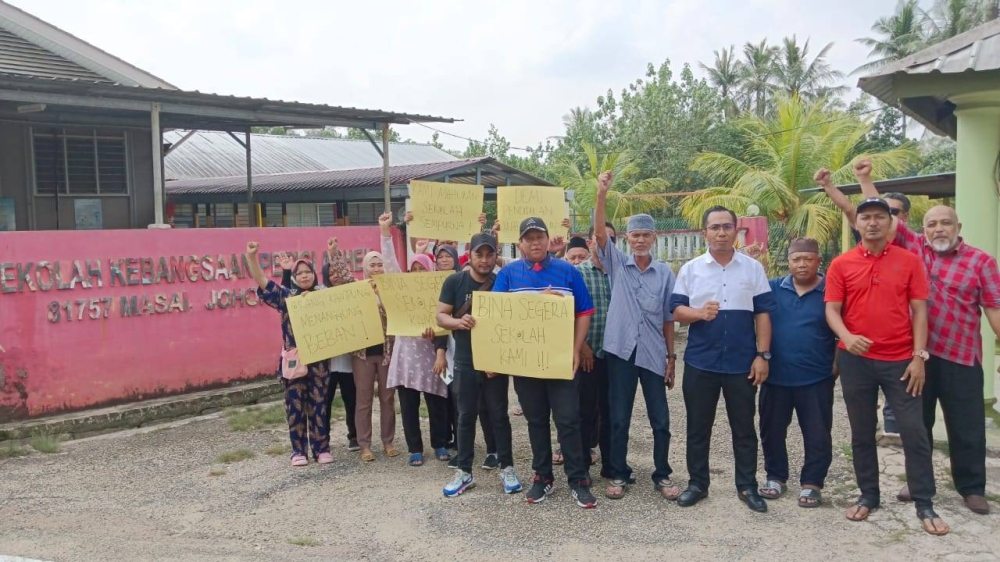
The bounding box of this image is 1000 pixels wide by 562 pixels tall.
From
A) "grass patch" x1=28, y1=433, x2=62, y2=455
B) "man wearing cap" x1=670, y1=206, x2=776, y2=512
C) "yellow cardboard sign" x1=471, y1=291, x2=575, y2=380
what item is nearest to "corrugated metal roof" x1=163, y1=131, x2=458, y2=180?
"grass patch" x1=28, y1=433, x2=62, y2=455

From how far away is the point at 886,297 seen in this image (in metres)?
4.73

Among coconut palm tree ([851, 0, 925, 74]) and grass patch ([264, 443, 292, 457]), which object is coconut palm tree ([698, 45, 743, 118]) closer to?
coconut palm tree ([851, 0, 925, 74])

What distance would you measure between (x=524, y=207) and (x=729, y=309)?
2.97m

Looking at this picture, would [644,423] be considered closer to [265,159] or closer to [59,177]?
[59,177]

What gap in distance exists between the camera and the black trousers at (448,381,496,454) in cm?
599

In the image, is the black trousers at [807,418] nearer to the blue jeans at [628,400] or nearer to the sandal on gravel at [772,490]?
the sandal on gravel at [772,490]

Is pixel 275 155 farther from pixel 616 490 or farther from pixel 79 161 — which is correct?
pixel 616 490

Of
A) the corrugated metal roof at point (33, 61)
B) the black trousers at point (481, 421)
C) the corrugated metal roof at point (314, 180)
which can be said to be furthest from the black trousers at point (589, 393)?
the corrugated metal roof at point (33, 61)

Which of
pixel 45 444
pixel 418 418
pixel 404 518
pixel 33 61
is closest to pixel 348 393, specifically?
pixel 418 418

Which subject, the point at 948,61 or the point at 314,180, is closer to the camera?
the point at 948,61

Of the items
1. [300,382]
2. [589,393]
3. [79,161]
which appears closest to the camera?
[589,393]

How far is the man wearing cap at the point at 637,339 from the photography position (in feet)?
17.4

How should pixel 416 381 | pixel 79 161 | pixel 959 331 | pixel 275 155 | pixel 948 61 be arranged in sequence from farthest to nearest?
pixel 275 155 < pixel 79 161 < pixel 416 381 < pixel 948 61 < pixel 959 331

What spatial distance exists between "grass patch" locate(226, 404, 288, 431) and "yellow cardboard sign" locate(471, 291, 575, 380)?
340cm
